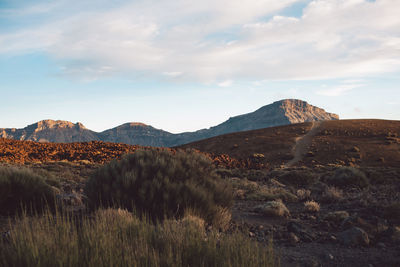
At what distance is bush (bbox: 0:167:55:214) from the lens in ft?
24.3

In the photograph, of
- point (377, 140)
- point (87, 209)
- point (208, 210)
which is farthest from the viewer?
point (377, 140)

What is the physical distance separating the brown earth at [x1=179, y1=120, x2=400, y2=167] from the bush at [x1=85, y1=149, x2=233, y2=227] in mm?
33580

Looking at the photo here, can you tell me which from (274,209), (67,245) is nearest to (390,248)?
(274,209)

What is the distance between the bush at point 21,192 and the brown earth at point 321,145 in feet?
116

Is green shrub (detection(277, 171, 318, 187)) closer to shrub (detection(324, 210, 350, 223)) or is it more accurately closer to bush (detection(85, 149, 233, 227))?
shrub (detection(324, 210, 350, 223))

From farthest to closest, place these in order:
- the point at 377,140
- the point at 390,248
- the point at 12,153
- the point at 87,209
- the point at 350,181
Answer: the point at 377,140, the point at 12,153, the point at 350,181, the point at 87,209, the point at 390,248

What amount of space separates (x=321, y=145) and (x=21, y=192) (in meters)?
49.6

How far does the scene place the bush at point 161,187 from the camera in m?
7.09

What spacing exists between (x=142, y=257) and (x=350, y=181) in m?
18.0

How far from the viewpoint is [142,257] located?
11.1ft

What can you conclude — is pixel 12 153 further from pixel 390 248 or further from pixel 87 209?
pixel 390 248

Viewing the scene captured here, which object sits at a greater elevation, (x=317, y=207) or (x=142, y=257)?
(x=142, y=257)

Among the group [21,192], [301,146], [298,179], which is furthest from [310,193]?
[301,146]

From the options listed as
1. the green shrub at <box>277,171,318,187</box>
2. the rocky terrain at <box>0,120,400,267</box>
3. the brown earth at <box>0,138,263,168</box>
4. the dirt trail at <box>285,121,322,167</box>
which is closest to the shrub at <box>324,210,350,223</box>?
the rocky terrain at <box>0,120,400,267</box>
